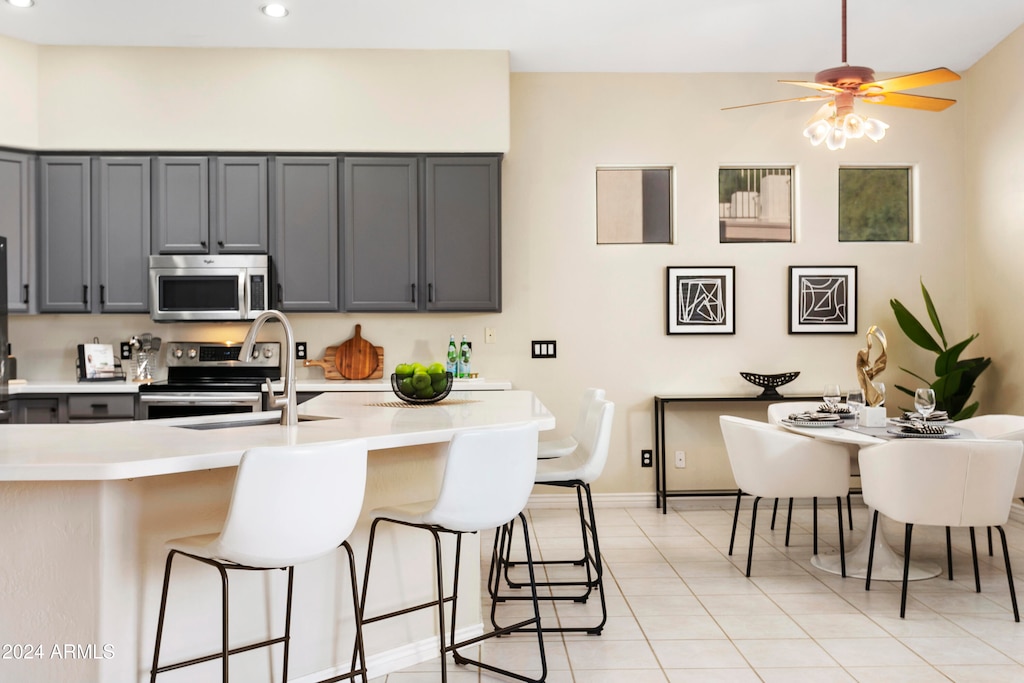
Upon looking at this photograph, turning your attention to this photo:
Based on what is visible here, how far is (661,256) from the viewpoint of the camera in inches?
211

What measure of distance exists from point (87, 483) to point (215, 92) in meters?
3.41

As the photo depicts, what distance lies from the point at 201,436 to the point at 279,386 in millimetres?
2587

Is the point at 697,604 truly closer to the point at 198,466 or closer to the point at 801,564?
the point at 801,564

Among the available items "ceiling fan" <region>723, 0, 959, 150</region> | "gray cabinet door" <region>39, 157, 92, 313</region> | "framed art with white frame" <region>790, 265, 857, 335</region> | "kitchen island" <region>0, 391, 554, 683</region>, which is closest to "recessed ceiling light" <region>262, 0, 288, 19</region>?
"gray cabinet door" <region>39, 157, 92, 313</region>

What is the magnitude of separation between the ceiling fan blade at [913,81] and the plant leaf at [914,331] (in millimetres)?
2055

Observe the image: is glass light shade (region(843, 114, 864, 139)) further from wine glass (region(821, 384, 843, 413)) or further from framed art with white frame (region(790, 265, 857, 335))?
framed art with white frame (region(790, 265, 857, 335))

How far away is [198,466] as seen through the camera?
1.98 meters

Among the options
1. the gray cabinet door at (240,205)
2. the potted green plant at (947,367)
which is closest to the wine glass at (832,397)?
the potted green plant at (947,367)

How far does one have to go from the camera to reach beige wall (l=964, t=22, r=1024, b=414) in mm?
4816

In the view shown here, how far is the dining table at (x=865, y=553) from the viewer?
351 centimetres

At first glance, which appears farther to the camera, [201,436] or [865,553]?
[865,553]

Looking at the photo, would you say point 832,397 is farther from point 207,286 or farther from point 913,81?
point 207,286

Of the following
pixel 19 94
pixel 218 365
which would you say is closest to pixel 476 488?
pixel 218 365

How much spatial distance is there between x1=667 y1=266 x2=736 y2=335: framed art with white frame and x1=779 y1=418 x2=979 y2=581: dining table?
1531 mm
